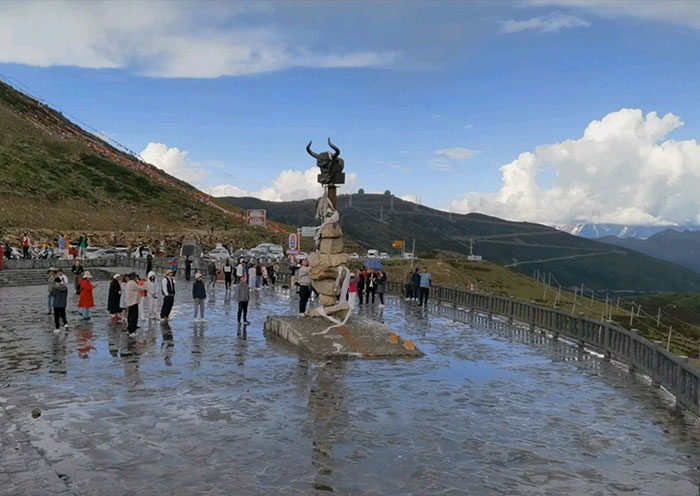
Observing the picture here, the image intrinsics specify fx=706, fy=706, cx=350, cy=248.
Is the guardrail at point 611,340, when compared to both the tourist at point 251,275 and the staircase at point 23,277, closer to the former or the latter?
the tourist at point 251,275

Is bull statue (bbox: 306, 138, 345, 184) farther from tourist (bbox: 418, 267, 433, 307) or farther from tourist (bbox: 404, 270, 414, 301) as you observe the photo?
tourist (bbox: 404, 270, 414, 301)

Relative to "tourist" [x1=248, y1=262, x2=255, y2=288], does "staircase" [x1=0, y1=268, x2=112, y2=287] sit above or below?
below

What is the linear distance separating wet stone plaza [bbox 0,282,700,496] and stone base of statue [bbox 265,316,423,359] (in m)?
0.48

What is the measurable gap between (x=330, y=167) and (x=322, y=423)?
38.1 feet

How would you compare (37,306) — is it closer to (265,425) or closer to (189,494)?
(265,425)

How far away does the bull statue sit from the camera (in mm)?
20969

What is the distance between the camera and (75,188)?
96.1m

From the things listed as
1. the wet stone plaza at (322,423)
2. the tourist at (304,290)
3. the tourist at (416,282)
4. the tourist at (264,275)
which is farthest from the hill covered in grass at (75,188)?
the wet stone plaza at (322,423)

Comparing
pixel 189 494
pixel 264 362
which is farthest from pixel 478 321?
pixel 189 494

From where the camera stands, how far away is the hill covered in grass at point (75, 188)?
3241 inches

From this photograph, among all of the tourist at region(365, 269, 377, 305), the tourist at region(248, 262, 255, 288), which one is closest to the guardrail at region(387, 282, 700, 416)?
the tourist at region(365, 269, 377, 305)

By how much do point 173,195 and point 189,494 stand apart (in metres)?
106

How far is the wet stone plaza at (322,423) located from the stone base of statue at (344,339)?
0.48 meters

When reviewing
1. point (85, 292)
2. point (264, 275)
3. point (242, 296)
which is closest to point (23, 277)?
point (264, 275)
